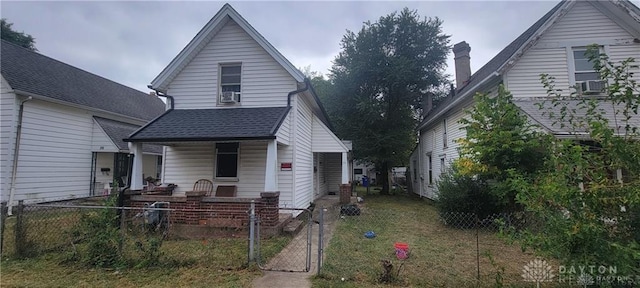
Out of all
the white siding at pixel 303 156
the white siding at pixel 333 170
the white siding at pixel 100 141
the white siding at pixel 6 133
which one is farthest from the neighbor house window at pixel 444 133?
the white siding at pixel 6 133

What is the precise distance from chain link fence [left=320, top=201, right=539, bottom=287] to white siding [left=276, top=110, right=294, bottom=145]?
3208 millimetres

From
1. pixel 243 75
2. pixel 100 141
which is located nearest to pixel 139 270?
pixel 243 75

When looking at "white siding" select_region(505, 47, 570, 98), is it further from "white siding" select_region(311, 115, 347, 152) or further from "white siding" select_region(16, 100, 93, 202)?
"white siding" select_region(16, 100, 93, 202)

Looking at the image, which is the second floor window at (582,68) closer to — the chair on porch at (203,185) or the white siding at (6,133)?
the chair on porch at (203,185)

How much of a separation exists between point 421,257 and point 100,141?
52.2 feet

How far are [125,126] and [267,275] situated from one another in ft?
54.2

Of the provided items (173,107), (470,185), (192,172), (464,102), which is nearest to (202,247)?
(192,172)

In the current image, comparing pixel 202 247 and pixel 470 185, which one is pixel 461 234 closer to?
pixel 470 185

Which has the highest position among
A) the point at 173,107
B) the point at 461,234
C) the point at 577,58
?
the point at 577,58

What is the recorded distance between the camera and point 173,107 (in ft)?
33.4

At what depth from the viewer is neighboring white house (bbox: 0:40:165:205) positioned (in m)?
10.8

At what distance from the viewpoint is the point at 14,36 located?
86.2ft

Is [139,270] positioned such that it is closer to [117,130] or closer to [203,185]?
[203,185]

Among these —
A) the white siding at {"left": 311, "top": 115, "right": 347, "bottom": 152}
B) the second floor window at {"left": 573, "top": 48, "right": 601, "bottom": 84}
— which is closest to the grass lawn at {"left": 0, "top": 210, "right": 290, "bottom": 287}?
the white siding at {"left": 311, "top": 115, "right": 347, "bottom": 152}
